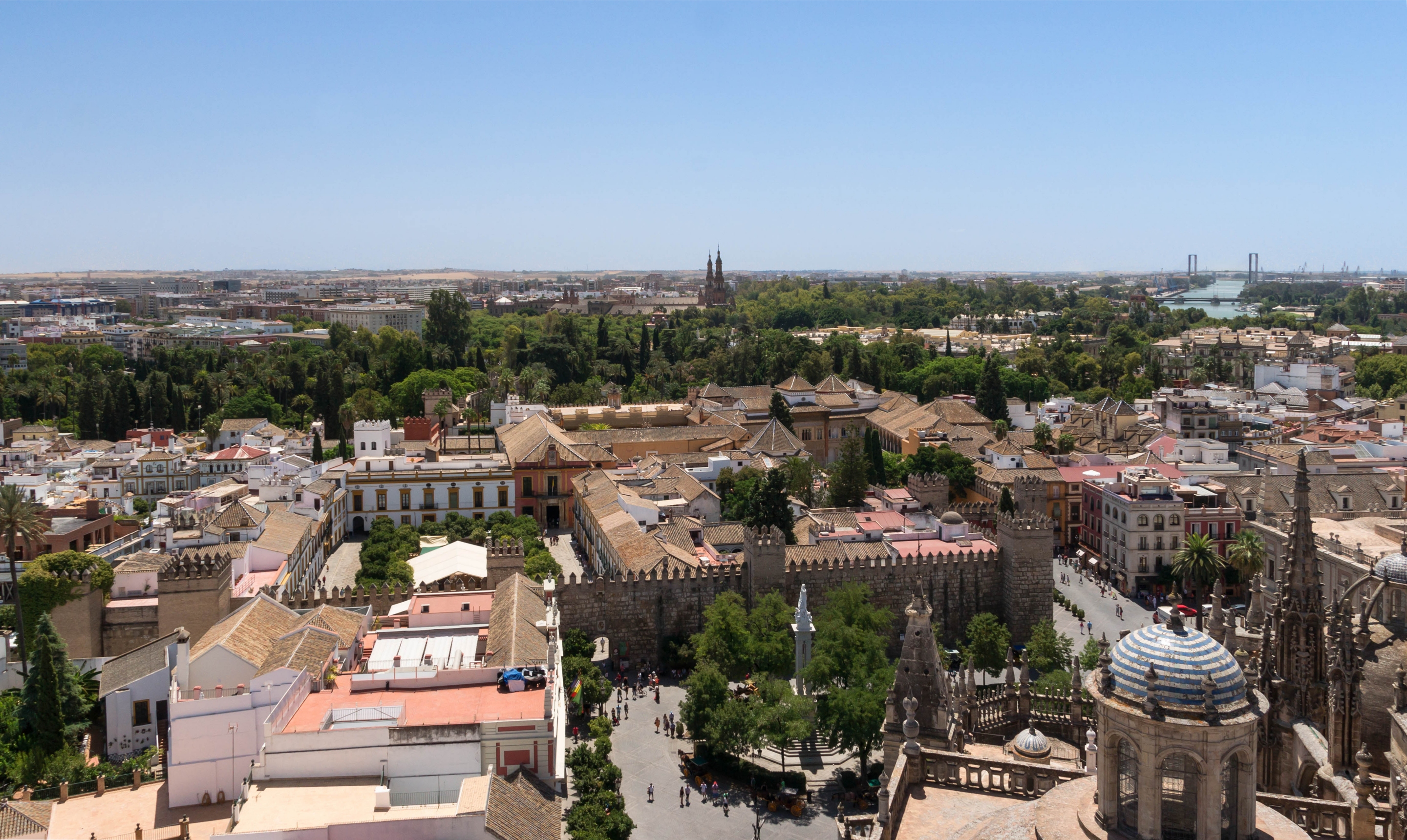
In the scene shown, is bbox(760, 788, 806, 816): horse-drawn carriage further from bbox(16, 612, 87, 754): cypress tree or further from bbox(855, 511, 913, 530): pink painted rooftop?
bbox(855, 511, 913, 530): pink painted rooftop

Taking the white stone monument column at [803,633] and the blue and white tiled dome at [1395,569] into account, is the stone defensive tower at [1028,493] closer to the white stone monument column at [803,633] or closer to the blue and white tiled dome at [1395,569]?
the white stone monument column at [803,633]

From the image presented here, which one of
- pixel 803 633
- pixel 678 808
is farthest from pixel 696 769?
pixel 803 633

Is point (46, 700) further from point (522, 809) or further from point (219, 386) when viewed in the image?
point (219, 386)

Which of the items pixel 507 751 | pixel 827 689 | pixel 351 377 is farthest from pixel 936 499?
pixel 351 377

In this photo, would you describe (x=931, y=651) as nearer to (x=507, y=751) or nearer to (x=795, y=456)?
(x=507, y=751)

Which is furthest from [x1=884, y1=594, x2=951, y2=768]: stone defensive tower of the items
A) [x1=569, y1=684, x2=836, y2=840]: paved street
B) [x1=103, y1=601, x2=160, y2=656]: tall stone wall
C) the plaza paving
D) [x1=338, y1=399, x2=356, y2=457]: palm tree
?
[x1=338, y1=399, x2=356, y2=457]: palm tree
